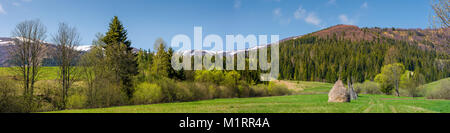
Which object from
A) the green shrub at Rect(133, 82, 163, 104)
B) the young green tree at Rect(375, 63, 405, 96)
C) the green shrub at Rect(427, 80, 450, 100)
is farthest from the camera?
the young green tree at Rect(375, 63, 405, 96)

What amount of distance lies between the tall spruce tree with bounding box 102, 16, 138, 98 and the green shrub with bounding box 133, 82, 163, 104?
1066mm

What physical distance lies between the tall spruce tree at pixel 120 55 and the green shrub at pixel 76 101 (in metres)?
5.27

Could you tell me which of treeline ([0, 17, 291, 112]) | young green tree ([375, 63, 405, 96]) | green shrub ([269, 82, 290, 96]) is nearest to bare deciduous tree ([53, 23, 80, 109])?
treeline ([0, 17, 291, 112])

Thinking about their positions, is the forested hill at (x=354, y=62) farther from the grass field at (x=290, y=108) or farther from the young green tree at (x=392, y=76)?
the grass field at (x=290, y=108)

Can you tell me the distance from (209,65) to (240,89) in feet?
40.3

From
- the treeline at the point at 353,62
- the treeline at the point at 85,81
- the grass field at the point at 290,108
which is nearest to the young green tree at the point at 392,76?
the treeline at the point at 353,62

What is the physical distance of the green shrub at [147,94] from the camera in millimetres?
31250

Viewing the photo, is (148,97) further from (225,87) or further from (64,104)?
(225,87)

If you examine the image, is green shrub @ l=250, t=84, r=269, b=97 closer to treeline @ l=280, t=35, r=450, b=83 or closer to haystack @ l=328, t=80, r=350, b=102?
haystack @ l=328, t=80, r=350, b=102

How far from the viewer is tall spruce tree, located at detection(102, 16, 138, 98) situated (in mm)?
31547

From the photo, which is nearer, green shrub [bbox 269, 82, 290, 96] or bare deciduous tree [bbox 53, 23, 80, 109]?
bare deciduous tree [bbox 53, 23, 80, 109]

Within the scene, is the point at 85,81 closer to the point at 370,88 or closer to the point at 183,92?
the point at 183,92

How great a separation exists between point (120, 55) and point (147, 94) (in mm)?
6423

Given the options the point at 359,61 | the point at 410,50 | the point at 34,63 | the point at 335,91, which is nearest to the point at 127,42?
the point at 34,63
